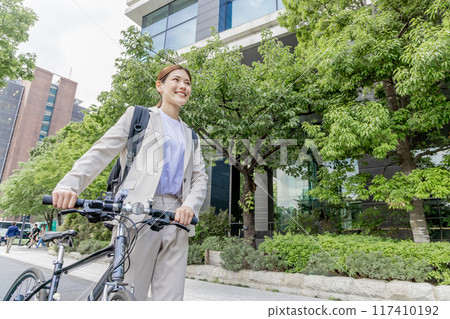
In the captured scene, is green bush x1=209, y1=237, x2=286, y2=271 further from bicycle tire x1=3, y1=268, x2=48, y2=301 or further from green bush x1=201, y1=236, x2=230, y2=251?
bicycle tire x1=3, y1=268, x2=48, y2=301

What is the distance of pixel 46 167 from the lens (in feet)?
41.7

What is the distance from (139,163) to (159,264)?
22.5 inches

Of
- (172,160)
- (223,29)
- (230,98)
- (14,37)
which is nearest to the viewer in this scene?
(172,160)

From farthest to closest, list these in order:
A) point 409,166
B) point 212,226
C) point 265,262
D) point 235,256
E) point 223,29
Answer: point 223,29 → point 212,226 → point 235,256 → point 409,166 → point 265,262

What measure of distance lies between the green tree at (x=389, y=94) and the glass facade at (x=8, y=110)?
934 cm

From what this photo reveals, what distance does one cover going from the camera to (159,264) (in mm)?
1565

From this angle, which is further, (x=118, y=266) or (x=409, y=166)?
(x=409, y=166)

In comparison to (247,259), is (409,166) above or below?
above

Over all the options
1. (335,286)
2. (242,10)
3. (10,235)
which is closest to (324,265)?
(335,286)

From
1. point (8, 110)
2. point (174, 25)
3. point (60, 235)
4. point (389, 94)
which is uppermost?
point (174, 25)

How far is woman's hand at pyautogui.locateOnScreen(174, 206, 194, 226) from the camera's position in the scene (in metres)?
1.44

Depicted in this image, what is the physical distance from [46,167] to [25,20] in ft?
19.5

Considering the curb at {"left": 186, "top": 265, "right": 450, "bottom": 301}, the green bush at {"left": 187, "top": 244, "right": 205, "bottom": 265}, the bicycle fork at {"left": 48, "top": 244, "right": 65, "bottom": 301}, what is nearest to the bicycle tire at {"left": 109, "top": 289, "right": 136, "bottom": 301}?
the bicycle fork at {"left": 48, "top": 244, "right": 65, "bottom": 301}

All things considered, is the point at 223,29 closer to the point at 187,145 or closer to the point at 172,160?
the point at 187,145
